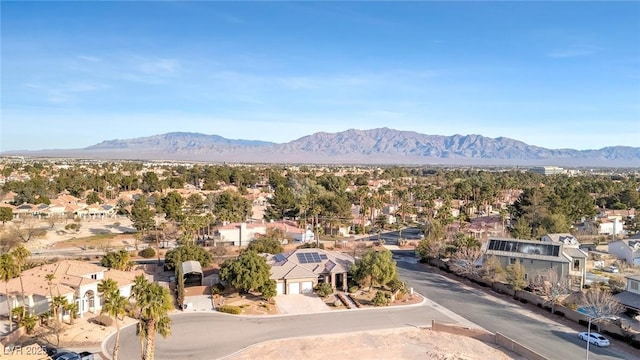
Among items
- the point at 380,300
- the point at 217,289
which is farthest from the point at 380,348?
the point at 217,289

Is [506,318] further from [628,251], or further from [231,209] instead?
[231,209]

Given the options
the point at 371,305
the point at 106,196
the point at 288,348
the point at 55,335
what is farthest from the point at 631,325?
the point at 106,196

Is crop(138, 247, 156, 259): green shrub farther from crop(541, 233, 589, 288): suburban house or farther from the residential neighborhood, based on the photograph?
crop(541, 233, 589, 288): suburban house

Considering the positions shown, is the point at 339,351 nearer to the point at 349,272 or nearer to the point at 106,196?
the point at 349,272

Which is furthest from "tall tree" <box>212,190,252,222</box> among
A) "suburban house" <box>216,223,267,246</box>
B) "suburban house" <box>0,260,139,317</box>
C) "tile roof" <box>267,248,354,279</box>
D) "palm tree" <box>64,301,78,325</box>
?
"palm tree" <box>64,301,78,325</box>

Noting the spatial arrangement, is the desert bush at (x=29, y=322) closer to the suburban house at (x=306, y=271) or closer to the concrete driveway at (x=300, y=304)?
the concrete driveway at (x=300, y=304)

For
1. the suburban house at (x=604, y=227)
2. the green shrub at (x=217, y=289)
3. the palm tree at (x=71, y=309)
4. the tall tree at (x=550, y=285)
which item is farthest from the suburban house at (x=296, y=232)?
the suburban house at (x=604, y=227)
